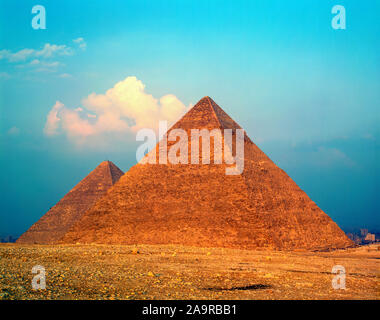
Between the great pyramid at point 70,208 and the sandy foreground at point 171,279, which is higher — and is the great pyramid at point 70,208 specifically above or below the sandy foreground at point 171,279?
above

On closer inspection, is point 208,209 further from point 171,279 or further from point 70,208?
point 70,208

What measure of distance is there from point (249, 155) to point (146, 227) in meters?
8.71

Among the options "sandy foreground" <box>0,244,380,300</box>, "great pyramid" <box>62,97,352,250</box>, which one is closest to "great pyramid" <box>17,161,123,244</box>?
"great pyramid" <box>62,97,352,250</box>

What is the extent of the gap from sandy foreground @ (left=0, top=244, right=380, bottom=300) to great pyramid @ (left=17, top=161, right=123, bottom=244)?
81.8ft

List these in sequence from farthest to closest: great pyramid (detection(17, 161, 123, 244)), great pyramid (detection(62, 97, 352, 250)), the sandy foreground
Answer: great pyramid (detection(17, 161, 123, 244)), great pyramid (detection(62, 97, 352, 250)), the sandy foreground

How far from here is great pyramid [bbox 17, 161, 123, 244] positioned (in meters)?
40.1

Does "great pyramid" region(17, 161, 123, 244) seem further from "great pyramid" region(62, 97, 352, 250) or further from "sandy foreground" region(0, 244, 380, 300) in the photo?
"sandy foreground" region(0, 244, 380, 300)

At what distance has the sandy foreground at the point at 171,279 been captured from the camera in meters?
8.97

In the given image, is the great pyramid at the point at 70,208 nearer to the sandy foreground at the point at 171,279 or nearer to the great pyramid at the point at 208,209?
the great pyramid at the point at 208,209

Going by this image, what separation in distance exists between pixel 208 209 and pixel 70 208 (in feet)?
68.2

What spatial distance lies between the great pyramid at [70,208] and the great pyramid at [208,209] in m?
12.6

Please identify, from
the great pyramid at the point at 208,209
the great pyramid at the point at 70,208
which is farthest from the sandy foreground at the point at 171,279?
the great pyramid at the point at 70,208
